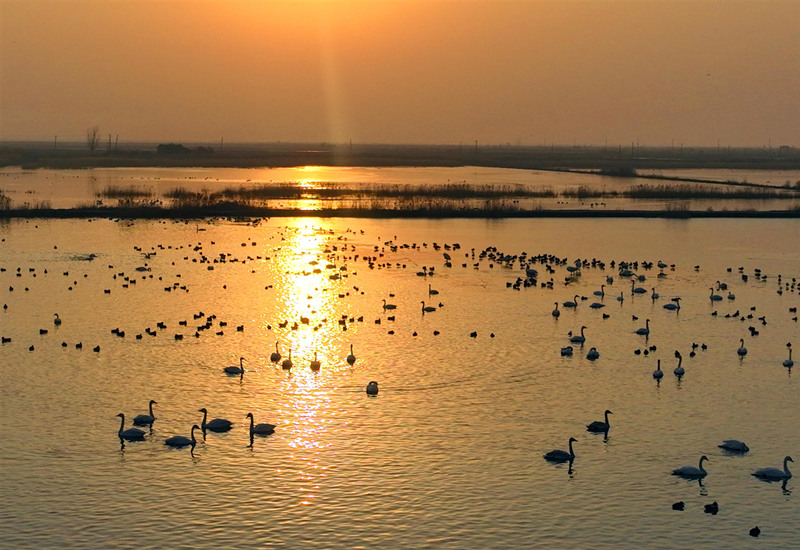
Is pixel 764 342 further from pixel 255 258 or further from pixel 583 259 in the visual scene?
pixel 255 258

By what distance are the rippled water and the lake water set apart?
93 mm

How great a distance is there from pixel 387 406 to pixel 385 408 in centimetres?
23

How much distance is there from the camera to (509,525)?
76.1 feet

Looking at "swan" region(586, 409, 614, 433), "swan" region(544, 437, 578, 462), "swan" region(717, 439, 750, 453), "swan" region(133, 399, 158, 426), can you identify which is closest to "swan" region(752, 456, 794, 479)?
"swan" region(717, 439, 750, 453)

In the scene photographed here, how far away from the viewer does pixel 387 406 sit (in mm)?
31344

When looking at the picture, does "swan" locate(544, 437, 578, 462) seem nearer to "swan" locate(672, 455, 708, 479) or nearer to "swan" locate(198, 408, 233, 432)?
"swan" locate(672, 455, 708, 479)

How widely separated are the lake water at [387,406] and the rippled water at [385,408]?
0.09 metres

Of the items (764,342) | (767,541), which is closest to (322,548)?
(767,541)

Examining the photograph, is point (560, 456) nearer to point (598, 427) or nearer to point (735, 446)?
point (598, 427)

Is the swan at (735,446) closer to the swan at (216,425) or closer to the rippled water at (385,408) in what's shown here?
the rippled water at (385,408)

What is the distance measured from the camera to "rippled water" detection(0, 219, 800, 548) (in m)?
23.3

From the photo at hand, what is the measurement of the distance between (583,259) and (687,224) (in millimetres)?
24281

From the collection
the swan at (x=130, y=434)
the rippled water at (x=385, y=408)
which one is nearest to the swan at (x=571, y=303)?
the rippled water at (x=385, y=408)

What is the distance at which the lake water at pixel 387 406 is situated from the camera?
23.3 m
